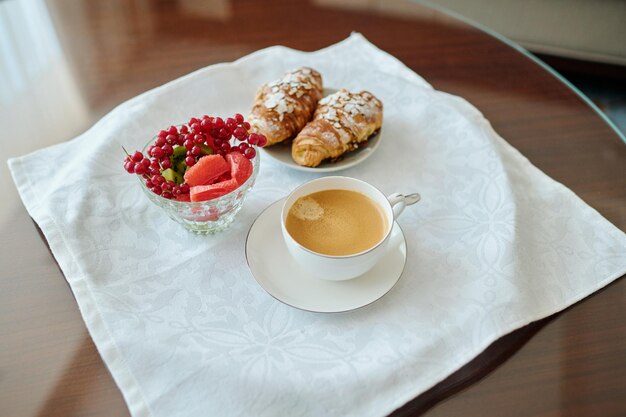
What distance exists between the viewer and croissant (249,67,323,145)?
1060 millimetres

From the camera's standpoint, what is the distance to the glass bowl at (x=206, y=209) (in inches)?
34.5

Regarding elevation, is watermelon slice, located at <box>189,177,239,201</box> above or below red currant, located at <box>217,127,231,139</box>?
below

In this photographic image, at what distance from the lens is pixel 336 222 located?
0.87 m

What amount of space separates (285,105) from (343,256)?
40 cm

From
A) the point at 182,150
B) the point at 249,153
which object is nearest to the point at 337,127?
the point at 249,153

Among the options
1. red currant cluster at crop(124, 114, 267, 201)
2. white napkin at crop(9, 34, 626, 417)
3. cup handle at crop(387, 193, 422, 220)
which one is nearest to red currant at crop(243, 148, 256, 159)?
red currant cluster at crop(124, 114, 267, 201)

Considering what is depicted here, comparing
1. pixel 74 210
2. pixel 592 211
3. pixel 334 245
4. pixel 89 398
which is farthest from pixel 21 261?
pixel 592 211

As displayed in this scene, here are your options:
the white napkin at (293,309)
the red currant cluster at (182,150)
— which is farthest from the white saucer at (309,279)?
the red currant cluster at (182,150)

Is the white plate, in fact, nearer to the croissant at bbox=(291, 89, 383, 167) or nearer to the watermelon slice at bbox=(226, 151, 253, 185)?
the croissant at bbox=(291, 89, 383, 167)

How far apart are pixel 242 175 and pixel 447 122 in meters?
0.48

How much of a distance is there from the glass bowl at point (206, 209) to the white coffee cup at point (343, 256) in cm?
10

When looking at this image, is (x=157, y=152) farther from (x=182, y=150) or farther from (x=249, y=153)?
(x=249, y=153)

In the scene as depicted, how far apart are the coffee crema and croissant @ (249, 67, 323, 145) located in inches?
8.3

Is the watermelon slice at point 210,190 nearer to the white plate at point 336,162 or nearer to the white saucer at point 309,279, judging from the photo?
the white saucer at point 309,279
